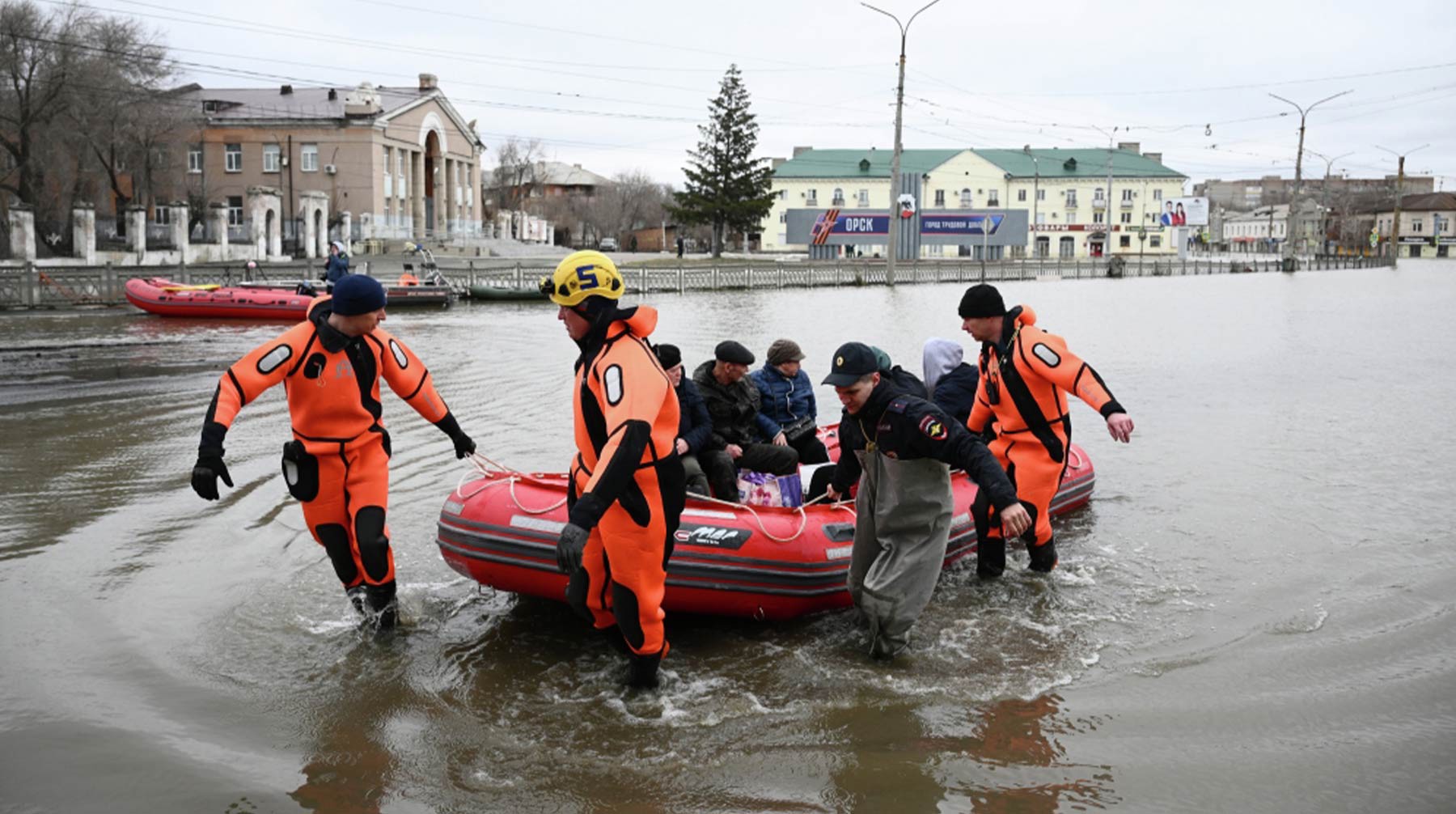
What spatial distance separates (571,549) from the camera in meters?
4.23

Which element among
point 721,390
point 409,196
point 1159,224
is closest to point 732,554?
point 721,390

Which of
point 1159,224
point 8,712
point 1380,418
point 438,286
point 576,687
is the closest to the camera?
point 8,712

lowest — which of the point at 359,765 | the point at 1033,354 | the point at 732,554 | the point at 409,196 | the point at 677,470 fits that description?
the point at 359,765

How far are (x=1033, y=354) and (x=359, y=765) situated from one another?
13.4 ft

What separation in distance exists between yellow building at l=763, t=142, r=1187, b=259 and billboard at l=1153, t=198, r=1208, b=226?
3.92 ft

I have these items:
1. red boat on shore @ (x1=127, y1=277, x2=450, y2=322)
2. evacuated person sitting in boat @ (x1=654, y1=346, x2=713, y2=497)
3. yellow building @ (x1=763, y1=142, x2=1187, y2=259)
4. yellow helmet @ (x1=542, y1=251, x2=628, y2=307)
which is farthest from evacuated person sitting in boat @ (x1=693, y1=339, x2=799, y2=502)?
yellow building @ (x1=763, y1=142, x2=1187, y2=259)

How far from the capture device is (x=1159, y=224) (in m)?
89.4

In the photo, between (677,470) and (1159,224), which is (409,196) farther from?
(677,470)

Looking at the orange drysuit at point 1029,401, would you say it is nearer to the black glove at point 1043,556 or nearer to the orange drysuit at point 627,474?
the black glove at point 1043,556

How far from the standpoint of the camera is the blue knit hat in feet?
18.0

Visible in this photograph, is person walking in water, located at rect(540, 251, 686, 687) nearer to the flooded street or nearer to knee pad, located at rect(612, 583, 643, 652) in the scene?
knee pad, located at rect(612, 583, 643, 652)

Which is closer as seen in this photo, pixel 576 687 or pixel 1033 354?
pixel 576 687

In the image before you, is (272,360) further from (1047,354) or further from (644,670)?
(1047,354)

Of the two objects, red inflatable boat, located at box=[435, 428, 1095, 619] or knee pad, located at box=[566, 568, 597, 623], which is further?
red inflatable boat, located at box=[435, 428, 1095, 619]
